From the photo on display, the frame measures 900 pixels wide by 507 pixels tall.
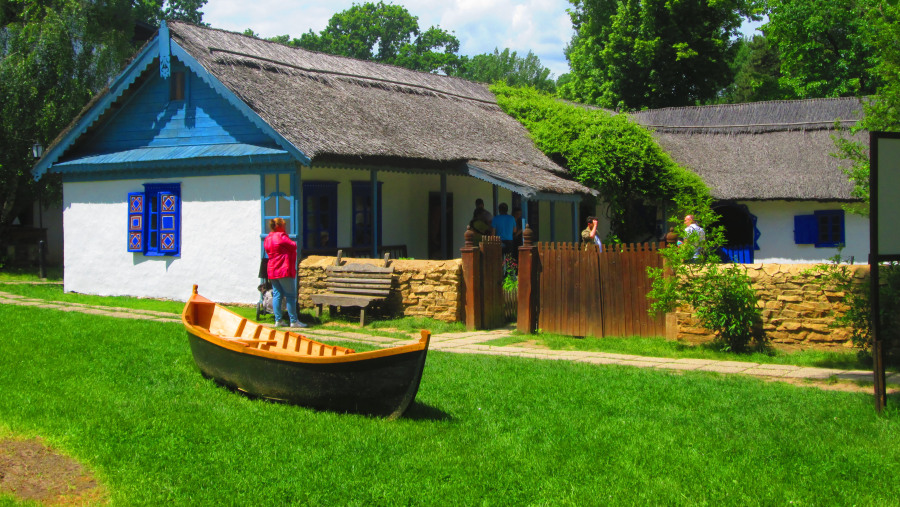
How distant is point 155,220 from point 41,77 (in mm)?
9294

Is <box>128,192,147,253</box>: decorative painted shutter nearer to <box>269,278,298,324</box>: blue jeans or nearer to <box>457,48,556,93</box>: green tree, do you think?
<box>269,278,298,324</box>: blue jeans

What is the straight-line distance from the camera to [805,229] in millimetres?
22609

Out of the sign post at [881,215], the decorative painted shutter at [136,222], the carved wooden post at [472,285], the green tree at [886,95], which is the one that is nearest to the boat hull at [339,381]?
the sign post at [881,215]

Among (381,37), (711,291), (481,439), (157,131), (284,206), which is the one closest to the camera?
(481,439)

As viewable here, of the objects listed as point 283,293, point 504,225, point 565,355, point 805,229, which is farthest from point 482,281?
point 805,229

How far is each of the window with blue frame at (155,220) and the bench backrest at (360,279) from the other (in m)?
4.42

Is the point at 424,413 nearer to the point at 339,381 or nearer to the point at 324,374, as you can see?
the point at 339,381

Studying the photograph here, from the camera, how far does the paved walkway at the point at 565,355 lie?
920cm

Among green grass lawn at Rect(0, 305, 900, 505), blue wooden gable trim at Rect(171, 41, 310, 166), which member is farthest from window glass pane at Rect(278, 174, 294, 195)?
green grass lawn at Rect(0, 305, 900, 505)

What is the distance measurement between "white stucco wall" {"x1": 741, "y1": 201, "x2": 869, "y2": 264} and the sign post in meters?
15.7

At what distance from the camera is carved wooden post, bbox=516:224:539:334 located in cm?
1253

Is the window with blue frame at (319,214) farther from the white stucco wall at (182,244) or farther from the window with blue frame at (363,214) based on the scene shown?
the white stucco wall at (182,244)

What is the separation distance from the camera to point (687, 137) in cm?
2675

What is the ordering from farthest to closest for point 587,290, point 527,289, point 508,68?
point 508,68 < point 527,289 < point 587,290
